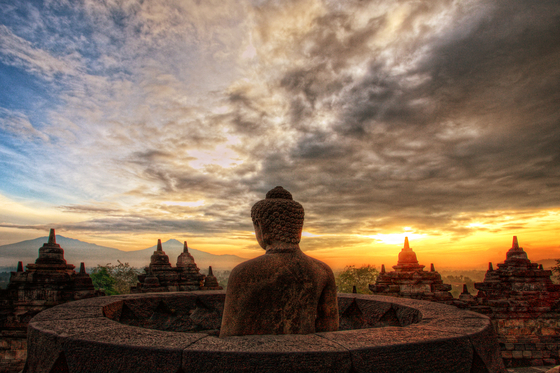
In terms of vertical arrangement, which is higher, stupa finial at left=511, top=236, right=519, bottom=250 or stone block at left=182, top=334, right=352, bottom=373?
stupa finial at left=511, top=236, right=519, bottom=250

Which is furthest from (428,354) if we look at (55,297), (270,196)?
(55,297)

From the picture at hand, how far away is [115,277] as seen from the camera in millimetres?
32188

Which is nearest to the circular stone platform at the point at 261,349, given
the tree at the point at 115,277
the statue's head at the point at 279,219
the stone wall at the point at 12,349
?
the statue's head at the point at 279,219

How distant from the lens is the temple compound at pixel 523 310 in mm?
8914

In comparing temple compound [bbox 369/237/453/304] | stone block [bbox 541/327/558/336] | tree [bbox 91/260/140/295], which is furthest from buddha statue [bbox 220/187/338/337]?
tree [bbox 91/260/140/295]

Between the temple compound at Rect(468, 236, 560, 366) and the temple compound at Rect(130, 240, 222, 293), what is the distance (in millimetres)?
9684

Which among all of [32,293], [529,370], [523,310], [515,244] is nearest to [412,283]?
[523,310]

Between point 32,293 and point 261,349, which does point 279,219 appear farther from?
point 32,293

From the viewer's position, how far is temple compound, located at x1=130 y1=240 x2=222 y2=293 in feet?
39.6

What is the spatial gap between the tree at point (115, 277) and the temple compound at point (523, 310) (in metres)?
29.0

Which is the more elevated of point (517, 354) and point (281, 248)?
point (281, 248)

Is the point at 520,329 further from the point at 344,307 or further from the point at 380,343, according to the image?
the point at 380,343

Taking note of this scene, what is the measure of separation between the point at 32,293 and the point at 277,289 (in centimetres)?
901

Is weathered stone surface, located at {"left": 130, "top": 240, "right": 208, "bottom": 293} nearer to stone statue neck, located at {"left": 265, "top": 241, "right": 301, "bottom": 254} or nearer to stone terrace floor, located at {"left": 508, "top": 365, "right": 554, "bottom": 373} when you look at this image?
stone statue neck, located at {"left": 265, "top": 241, "right": 301, "bottom": 254}
